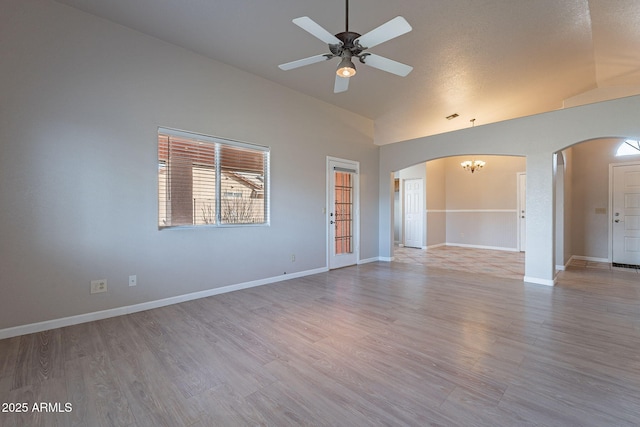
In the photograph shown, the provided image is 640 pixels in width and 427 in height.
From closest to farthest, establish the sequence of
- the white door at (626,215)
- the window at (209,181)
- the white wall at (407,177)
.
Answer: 1. the window at (209,181)
2. the white door at (626,215)
3. the white wall at (407,177)

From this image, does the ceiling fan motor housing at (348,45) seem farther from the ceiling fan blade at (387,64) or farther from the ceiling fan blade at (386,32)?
the ceiling fan blade at (387,64)

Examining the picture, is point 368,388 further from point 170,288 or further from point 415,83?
point 415,83

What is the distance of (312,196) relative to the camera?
16.4ft

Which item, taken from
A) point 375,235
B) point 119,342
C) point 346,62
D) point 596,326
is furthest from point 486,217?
point 119,342

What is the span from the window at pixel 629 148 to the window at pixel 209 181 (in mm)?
7718

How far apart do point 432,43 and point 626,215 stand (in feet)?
20.1

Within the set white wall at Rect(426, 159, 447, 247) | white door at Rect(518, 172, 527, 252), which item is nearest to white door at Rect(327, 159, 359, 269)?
white wall at Rect(426, 159, 447, 247)

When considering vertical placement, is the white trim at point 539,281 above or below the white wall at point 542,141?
below

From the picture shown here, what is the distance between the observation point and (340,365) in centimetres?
204

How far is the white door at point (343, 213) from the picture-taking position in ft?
17.7

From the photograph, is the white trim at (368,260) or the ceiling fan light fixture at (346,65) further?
the white trim at (368,260)

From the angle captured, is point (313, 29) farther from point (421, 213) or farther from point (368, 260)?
point (421, 213)

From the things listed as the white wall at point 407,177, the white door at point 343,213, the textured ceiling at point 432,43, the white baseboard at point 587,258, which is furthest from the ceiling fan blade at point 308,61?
the white baseboard at point 587,258

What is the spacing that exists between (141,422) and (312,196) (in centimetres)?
391
